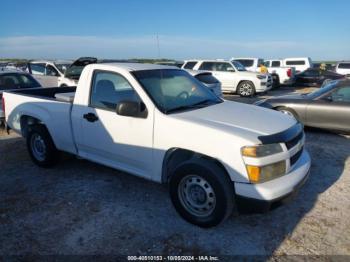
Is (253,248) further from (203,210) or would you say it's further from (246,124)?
(246,124)

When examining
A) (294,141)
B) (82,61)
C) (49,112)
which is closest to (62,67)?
(82,61)

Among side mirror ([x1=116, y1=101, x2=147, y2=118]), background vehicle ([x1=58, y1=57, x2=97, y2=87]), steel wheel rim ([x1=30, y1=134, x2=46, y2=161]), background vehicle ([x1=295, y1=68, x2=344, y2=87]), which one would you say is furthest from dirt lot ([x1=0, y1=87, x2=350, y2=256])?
background vehicle ([x1=295, y1=68, x2=344, y2=87])

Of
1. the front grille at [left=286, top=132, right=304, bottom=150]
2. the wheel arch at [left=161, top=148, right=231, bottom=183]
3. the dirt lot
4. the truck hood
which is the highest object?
the truck hood

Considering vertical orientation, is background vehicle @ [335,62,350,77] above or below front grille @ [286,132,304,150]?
above

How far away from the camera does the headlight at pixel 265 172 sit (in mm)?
3320

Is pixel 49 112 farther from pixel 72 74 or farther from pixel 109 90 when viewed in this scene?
pixel 72 74

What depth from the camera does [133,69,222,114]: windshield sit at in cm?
418

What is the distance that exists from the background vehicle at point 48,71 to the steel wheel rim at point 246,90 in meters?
8.27

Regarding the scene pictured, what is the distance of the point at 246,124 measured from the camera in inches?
148

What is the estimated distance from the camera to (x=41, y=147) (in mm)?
5707

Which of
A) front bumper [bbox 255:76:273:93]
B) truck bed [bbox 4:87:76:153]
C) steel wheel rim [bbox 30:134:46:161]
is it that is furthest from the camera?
front bumper [bbox 255:76:273:93]

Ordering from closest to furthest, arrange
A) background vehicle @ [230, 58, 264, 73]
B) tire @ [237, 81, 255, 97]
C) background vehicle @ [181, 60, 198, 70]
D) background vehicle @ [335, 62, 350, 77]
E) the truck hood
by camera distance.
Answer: the truck hood < tire @ [237, 81, 255, 97] < background vehicle @ [181, 60, 198, 70] < background vehicle @ [230, 58, 264, 73] < background vehicle @ [335, 62, 350, 77]

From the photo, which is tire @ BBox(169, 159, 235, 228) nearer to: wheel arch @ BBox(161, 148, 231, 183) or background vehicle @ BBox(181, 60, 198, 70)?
wheel arch @ BBox(161, 148, 231, 183)

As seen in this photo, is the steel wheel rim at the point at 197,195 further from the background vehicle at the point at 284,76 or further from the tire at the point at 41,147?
the background vehicle at the point at 284,76
